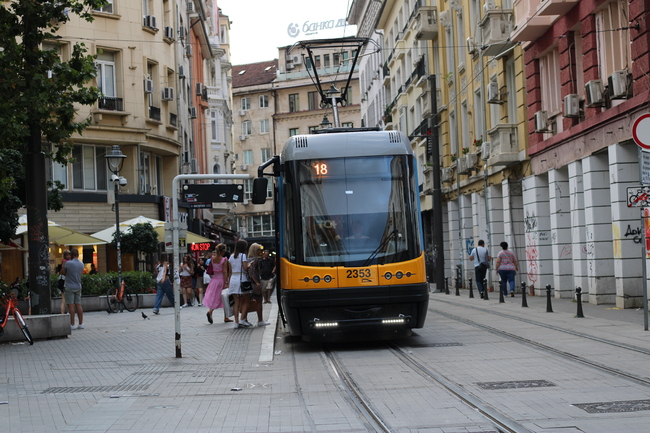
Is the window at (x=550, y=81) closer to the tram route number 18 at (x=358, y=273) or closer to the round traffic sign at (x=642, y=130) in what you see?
the round traffic sign at (x=642, y=130)

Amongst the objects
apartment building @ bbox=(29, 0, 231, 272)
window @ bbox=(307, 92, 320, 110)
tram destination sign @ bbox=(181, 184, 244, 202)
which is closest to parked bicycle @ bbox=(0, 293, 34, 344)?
tram destination sign @ bbox=(181, 184, 244, 202)

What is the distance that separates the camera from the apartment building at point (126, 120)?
38344 millimetres

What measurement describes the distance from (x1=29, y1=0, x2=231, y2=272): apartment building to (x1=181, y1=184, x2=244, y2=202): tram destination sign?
1703cm

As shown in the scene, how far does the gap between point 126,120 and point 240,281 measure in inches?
828

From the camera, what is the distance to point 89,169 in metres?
39.2

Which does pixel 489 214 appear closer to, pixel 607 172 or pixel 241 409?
pixel 607 172

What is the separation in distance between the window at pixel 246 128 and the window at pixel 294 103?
4669 millimetres

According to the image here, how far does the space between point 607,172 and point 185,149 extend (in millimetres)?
30952

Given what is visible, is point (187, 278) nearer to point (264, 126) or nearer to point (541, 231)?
point (541, 231)

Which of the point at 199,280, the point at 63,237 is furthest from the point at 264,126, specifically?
the point at 63,237

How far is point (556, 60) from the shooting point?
87.0ft

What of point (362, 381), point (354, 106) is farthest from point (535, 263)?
point (354, 106)

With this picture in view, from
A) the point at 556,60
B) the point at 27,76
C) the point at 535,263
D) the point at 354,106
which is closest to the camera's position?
the point at 27,76

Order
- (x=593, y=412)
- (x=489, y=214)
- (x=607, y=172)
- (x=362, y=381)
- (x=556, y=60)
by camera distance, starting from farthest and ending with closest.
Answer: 1. (x=489, y=214)
2. (x=556, y=60)
3. (x=607, y=172)
4. (x=362, y=381)
5. (x=593, y=412)
